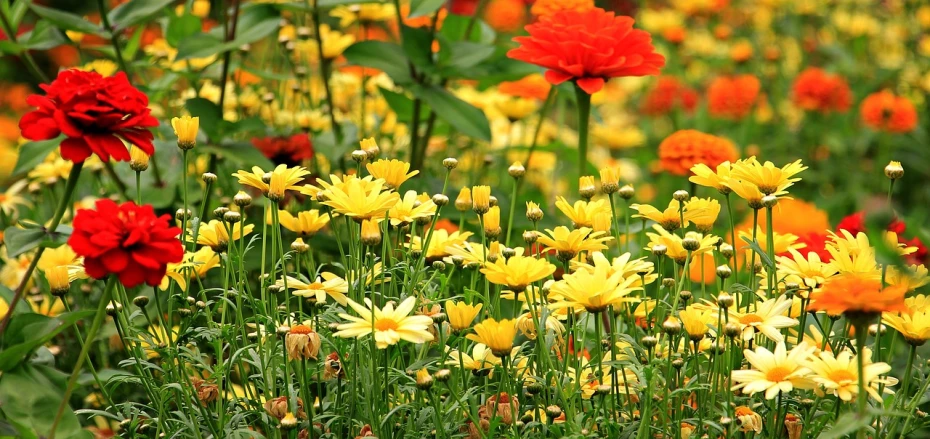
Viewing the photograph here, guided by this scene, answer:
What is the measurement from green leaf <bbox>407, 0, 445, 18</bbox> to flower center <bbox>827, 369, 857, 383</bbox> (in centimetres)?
100

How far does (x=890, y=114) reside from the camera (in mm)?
3162

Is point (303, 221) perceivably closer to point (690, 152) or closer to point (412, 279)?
point (412, 279)

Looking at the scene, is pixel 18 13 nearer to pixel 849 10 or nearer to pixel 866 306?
pixel 866 306

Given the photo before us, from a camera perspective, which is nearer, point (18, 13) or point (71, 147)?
point (71, 147)

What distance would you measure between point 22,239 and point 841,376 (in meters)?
0.89

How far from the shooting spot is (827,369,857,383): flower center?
974 mm

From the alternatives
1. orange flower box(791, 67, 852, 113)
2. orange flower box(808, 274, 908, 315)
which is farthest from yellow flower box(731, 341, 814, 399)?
orange flower box(791, 67, 852, 113)

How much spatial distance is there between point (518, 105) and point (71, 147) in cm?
140

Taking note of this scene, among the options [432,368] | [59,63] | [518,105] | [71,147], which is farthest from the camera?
[59,63]

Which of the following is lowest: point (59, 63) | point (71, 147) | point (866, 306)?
point (59, 63)

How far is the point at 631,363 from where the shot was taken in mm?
1105

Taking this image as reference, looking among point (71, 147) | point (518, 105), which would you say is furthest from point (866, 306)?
point (518, 105)

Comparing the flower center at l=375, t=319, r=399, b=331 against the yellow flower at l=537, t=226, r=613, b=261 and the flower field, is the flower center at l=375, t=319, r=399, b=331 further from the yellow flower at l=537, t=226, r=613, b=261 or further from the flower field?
the yellow flower at l=537, t=226, r=613, b=261

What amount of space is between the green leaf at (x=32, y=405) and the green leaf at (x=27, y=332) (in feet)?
0.05
